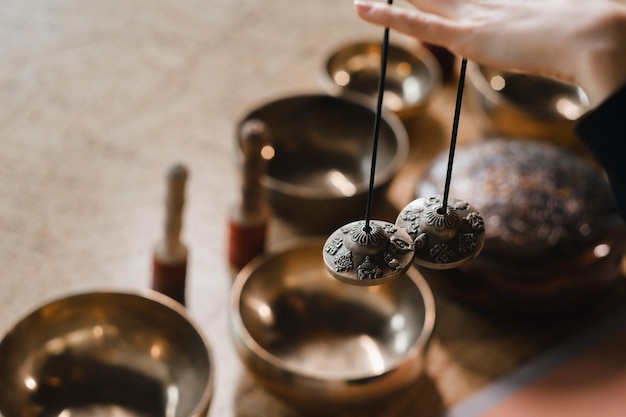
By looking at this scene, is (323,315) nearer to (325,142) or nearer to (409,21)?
(325,142)

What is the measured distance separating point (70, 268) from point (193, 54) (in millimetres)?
699

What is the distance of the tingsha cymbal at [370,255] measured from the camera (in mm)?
729

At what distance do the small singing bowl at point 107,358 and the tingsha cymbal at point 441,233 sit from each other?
545 millimetres

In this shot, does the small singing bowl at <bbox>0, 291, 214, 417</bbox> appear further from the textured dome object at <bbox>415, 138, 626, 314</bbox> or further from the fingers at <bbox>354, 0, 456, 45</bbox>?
the fingers at <bbox>354, 0, 456, 45</bbox>

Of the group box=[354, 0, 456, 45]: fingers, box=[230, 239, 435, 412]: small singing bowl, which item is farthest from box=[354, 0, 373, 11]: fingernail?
box=[230, 239, 435, 412]: small singing bowl

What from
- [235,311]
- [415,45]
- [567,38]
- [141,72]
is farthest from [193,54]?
[567,38]

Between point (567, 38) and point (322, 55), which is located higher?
point (567, 38)

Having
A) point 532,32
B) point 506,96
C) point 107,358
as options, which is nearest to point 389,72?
point 506,96

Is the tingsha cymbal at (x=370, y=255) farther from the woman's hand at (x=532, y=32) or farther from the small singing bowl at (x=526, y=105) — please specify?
the small singing bowl at (x=526, y=105)

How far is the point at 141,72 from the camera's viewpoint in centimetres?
193

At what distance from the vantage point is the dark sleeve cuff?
802 mm

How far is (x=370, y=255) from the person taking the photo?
0.73 metres

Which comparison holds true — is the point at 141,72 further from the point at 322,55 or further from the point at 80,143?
the point at 322,55

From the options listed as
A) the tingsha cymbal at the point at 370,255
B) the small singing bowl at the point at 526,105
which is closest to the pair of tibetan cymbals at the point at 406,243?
the tingsha cymbal at the point at 370,255
